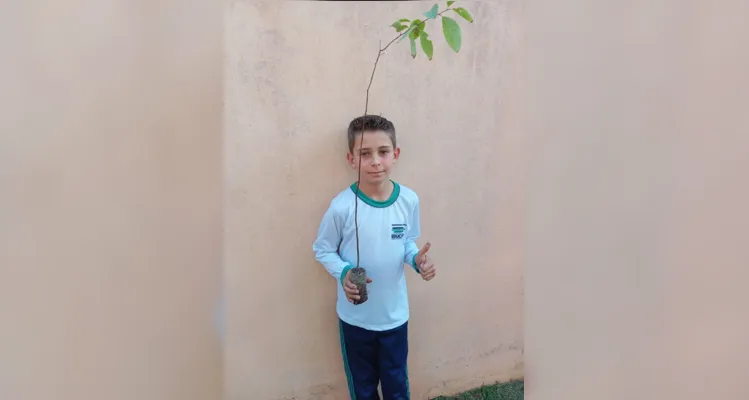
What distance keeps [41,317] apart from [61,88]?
0.84ft

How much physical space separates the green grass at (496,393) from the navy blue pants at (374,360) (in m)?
0.24

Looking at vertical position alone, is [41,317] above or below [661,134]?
below

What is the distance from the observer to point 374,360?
1.29m

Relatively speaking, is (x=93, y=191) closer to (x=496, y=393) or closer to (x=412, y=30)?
(x=412, y=30)

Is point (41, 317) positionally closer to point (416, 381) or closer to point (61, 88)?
point (61, 88)

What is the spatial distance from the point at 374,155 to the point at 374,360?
532 mm

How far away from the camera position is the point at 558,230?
0.75m

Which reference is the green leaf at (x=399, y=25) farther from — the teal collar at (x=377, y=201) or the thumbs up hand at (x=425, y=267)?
the thumbs up hand at (x=425, y=267)

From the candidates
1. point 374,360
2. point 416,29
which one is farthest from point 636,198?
point 374,360

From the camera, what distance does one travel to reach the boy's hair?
119 cm

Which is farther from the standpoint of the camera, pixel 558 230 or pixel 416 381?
pixel 416 381

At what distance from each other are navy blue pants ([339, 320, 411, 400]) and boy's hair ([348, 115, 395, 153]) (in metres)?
0.47

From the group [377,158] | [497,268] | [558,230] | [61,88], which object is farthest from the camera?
[497,268]

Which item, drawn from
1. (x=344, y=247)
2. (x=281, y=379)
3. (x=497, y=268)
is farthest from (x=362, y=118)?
(x=281, y=379)
